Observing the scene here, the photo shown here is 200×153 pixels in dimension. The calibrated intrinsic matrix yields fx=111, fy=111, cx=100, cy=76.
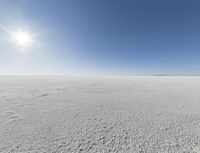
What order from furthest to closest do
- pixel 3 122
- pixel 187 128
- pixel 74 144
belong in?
1. pixel 3 122
2. pixel 187 128
3. pixel 74 144

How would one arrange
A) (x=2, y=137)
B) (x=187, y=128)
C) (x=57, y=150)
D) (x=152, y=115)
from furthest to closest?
(x=152, y=115), (x=187, y=128), (x=2, y=137), (x=57, y=150)

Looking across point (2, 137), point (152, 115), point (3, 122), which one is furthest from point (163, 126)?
point (3, 122)

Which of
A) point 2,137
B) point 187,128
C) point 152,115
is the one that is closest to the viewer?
point 2,137

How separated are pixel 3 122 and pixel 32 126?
3.57 ft

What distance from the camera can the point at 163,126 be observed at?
11.2 ft

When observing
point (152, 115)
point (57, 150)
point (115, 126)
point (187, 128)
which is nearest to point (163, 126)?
point (187, 128)

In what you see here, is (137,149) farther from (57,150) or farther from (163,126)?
(57,150)

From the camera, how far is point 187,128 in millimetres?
3254

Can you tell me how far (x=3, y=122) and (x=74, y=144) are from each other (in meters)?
2.75

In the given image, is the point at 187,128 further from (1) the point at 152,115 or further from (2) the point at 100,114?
(2) the point at 100,114

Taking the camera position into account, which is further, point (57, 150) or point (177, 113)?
point (177, 113)

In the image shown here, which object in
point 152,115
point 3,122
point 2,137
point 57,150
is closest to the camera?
point 57,150

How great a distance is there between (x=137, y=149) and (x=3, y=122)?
413 centimetres

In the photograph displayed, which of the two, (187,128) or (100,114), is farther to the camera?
(100,114)
